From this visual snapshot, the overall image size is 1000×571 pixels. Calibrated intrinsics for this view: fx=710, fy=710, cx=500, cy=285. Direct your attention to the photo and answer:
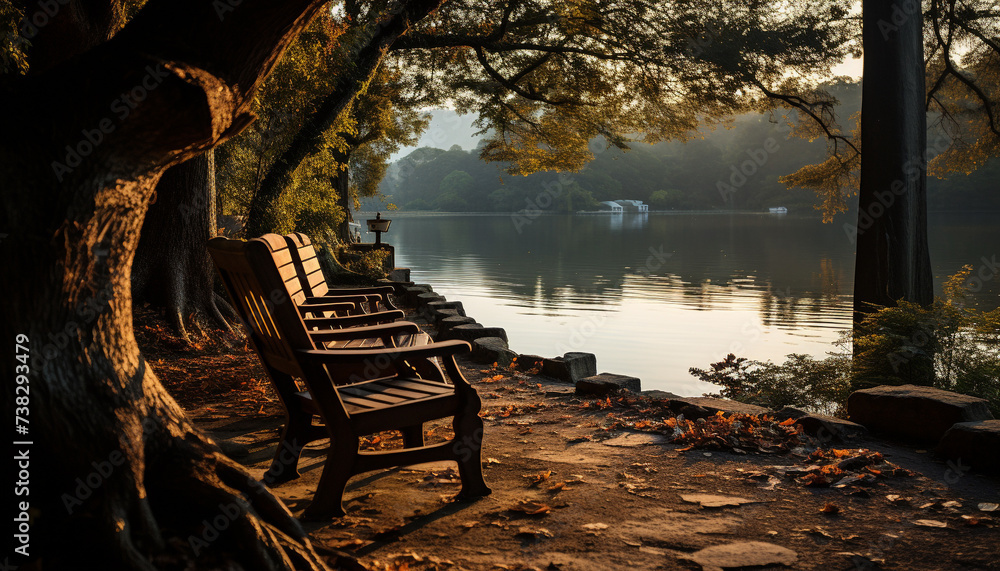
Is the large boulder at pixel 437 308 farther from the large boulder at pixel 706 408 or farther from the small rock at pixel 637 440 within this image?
the small rock at pixel 637 440

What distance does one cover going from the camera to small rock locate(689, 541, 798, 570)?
256 cm

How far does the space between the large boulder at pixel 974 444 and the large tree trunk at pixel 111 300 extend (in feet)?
10.8

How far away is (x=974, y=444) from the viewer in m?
3.64

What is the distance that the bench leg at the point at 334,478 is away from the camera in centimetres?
289

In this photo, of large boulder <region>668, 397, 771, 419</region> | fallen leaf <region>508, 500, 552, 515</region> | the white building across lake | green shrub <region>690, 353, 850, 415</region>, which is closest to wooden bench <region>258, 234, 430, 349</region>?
fallen leaf <region>508, 500, 552, 515</region>

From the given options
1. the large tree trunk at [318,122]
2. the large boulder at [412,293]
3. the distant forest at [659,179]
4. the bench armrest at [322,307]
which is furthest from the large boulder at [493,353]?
the distant forest at [659,179]

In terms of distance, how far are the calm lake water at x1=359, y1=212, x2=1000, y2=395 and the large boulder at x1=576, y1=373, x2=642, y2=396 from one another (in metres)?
2.40

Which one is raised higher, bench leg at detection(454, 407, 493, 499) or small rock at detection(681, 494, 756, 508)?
bench leg at detection(454, 407, 493, 499)

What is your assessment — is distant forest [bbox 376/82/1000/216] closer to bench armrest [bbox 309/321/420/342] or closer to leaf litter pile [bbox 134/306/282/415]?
leaf litter pile [bbox 134/306/282/415]

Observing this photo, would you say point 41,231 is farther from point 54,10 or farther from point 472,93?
point 472,93

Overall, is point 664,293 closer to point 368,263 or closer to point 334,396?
point 368,263

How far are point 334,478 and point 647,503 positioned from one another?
1372mm

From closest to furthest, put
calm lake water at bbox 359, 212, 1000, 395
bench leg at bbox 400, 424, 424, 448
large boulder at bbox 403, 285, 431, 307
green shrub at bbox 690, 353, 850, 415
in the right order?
bench leg at bbox 400, 424, 424, 448, green shrub at bbox 690, 353, 850, 415, calm lake water at bbox 359, 212, 1000, 395, large boulder at bbox 403, 285, 431, 307

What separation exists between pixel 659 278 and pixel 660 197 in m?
68.4
